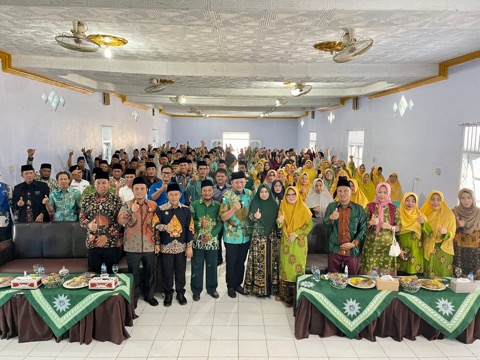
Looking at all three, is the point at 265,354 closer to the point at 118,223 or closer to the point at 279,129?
the point at 118,223

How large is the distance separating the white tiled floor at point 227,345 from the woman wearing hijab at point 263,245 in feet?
1.82

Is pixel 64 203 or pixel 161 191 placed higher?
pixel 161 191

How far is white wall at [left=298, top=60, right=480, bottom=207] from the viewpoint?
7.31 meters

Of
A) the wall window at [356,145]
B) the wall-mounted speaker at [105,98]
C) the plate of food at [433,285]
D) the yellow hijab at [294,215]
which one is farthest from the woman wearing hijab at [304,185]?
the wall-mounted speaker at [105,98]

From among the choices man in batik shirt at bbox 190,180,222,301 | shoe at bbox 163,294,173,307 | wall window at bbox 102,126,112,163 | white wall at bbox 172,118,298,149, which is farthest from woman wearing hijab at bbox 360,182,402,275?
white wall at bbox 172,118,298,149

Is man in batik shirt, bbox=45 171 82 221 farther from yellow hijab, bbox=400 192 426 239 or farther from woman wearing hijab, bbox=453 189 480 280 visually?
woman wearing hijab, bbox=453 189 480 280

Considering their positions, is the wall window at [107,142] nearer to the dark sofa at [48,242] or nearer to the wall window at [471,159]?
the dark sofa at [48,242]

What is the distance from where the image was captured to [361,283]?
4.51m

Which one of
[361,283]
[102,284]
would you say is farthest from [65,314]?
[361,283]

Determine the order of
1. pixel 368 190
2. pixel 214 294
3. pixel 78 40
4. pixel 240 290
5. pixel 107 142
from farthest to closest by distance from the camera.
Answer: pixel 107 142, pixel 368 190, pixel 240 290, pixel 214 294, pixel 78 40

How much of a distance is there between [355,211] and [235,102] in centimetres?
1165

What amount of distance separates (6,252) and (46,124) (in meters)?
4.28

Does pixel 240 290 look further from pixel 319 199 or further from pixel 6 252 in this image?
pixel 6 252

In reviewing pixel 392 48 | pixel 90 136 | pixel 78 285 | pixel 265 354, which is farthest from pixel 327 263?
pixel 90 136
